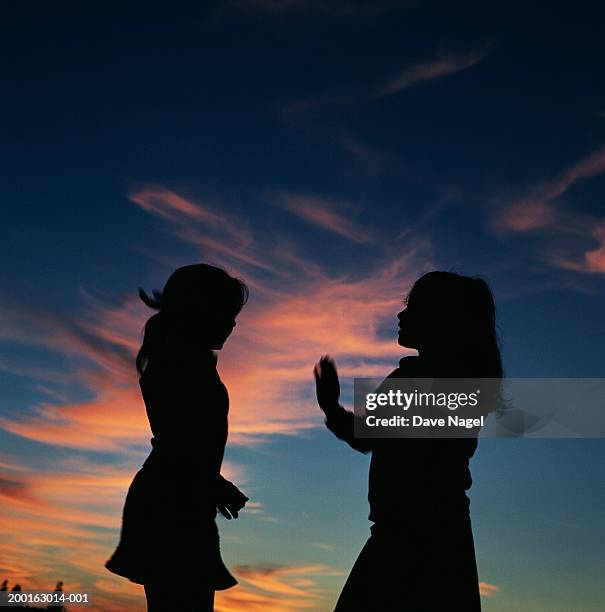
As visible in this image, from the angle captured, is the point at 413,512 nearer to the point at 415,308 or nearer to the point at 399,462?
the point at 399,462

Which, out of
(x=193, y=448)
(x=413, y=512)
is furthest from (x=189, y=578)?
(x=413, y=512)

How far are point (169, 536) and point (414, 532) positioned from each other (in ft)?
4.77

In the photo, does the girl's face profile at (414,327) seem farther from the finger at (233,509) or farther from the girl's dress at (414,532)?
the finger at (233,509)

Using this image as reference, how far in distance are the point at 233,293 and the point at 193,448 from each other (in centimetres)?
101

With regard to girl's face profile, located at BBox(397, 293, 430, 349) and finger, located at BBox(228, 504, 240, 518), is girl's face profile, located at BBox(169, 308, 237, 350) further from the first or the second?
girl's face profile, located at BBox(397, 293, 430, 349)

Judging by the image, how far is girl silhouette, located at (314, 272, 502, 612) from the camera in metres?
4.06

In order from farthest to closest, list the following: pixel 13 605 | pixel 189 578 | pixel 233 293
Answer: pixel 13 605, pixel 233 293, pixel 189 578

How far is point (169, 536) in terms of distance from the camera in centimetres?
390

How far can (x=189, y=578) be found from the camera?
3840 millimetres

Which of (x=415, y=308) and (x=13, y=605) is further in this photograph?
(x=13, y=605)

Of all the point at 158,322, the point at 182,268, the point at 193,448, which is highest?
the point at 182,268

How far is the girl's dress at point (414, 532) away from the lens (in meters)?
4.05

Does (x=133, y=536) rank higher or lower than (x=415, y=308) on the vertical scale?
lower

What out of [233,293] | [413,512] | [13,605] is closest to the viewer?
[413,512]
